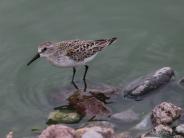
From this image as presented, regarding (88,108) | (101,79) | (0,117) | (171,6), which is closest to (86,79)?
(101,79)

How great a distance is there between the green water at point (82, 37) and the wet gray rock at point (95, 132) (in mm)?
701

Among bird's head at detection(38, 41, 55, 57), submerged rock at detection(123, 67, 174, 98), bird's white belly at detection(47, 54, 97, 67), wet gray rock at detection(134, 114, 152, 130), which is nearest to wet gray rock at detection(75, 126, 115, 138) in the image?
wet gray rock at detection(134, 114, 152, 130)

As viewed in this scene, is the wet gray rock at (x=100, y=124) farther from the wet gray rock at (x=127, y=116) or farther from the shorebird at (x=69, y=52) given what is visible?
the shorebird at (x=69, y=52)

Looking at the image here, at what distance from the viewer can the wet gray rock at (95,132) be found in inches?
344

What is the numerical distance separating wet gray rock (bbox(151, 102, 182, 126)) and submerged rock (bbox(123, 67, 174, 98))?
0.77 m

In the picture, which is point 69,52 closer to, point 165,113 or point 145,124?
point 145,124

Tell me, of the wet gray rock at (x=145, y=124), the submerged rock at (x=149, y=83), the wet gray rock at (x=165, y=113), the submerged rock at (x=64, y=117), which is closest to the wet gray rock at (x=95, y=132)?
the wet gray rock at (x=145, y=124)

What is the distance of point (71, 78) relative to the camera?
435 inches

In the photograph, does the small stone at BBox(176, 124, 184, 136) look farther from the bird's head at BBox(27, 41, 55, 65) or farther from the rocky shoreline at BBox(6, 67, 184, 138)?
the bird's head at BBox(27, 41, 55, 65)

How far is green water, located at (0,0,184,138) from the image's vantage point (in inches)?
402

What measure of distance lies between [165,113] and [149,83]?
0.99 m

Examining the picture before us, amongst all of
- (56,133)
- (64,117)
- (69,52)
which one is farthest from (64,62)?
(56,133)

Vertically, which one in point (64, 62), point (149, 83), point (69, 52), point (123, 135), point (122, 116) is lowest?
point (123, 135)

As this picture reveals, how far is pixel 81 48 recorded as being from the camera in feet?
34.7
